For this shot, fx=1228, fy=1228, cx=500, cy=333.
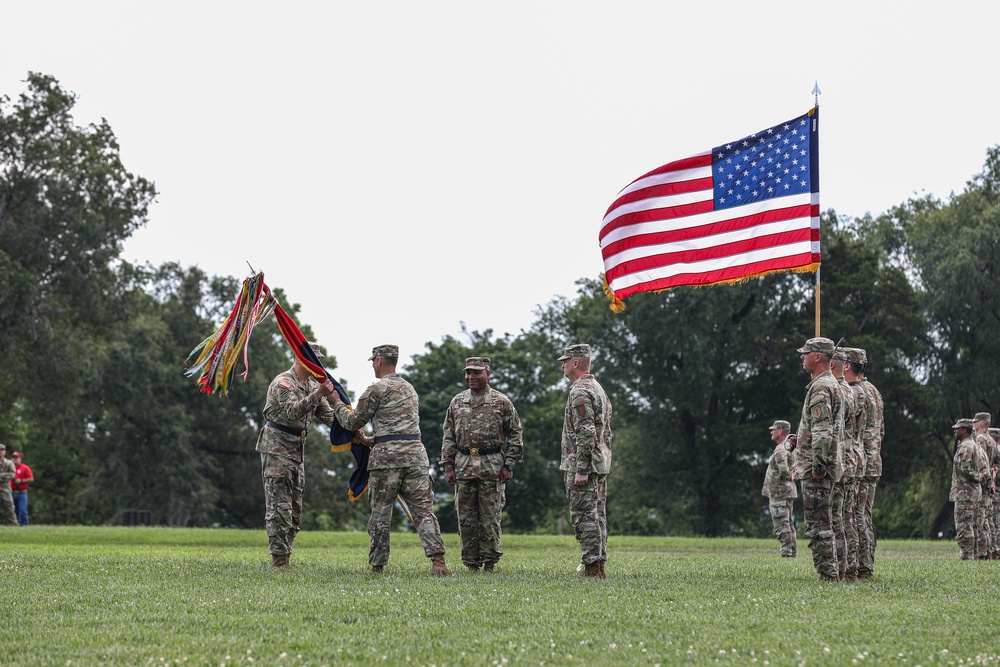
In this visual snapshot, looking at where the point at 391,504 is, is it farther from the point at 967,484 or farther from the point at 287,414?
the point at 967,484

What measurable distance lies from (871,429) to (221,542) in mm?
14557

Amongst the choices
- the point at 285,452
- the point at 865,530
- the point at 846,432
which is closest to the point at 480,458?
the point at 285,452

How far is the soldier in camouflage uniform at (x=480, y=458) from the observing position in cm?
1427

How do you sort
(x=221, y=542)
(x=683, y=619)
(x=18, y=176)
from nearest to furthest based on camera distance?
1. (x=683, y=619)
2. (x=221, y=542)
3. (x=18, y=176)

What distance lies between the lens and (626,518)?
209ft

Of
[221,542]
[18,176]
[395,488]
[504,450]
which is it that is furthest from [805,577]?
[18,176]

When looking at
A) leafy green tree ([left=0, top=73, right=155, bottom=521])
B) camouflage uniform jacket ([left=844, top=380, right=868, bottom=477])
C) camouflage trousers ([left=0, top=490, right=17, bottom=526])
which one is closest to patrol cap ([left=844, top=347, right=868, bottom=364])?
camouflage uniform jacket ([left=844, top=380, right=868, bottom=477])

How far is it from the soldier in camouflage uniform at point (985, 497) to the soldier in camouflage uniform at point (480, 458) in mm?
10597

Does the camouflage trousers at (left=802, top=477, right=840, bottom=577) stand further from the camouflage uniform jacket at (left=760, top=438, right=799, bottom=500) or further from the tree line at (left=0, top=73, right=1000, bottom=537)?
the tree line at (left=0, top=73, right=1000, bottom=537)

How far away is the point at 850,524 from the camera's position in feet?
45.6

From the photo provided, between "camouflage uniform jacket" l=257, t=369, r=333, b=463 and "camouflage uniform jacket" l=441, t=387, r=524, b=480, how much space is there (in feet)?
5.38

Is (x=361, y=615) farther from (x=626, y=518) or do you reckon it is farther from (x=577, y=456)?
(x=626, y=518)

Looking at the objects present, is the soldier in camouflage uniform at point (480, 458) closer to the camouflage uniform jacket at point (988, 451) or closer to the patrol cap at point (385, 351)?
the patrol cap at point (385, 351)

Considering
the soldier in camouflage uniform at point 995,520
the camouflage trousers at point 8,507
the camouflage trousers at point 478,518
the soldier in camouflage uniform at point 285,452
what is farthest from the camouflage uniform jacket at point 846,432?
the camouflage trousers at point 8,507
